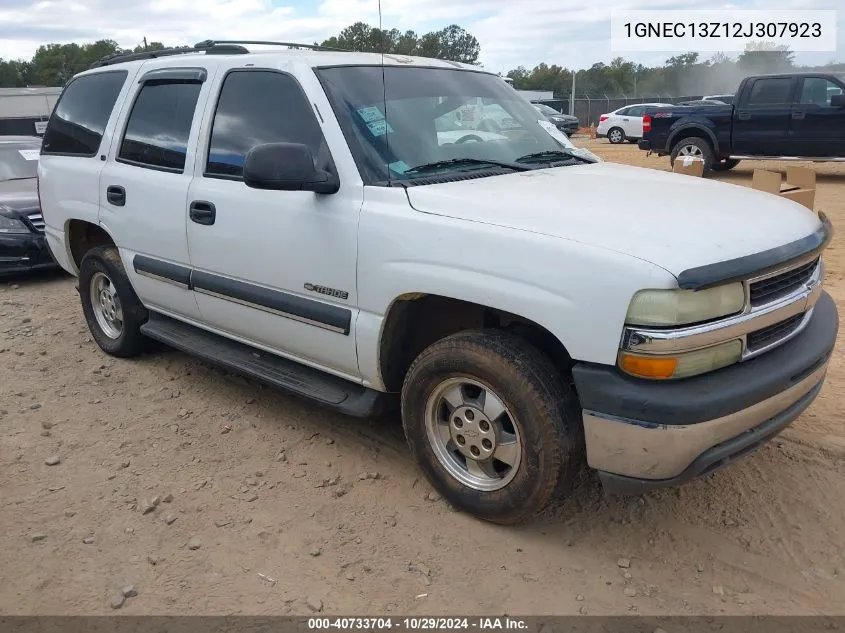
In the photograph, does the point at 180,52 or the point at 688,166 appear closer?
the point at 180,52

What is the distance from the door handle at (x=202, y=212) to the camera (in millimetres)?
3782

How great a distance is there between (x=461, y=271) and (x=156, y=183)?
2.23m

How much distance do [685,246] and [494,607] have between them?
4.77 feet

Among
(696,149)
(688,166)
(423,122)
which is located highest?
(423,122)

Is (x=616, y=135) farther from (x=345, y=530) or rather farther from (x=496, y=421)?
(x=345, y=530)

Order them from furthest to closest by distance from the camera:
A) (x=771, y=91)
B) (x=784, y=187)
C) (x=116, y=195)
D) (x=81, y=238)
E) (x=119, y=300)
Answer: (x=771, y=91), (x=784, y=187), (x=81, y=238), (x=119, y=300), (x=116, y=195)

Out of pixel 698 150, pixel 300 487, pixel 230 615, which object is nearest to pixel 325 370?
pixel 300 487

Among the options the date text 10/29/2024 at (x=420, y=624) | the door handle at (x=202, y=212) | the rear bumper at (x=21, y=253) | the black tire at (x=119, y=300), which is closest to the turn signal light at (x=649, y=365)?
the date text 10/29/2024 at (x=420, y=624)

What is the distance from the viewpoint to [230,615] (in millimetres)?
2633

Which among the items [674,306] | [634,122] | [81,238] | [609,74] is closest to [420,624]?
[674,306]

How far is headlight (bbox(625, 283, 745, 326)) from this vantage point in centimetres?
238

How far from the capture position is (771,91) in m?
13.4

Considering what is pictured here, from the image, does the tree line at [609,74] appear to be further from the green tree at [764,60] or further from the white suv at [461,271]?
the white suv at [461,271]

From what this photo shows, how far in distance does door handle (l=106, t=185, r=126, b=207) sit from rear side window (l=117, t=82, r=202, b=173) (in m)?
0.18
